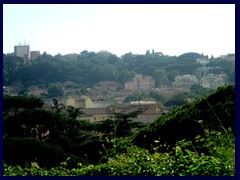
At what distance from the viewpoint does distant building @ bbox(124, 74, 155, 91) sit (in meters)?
23.6

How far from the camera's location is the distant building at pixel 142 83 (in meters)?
23.6

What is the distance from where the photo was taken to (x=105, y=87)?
80.8 feet

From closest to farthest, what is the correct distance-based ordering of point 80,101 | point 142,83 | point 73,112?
1. point 73,112
2. point 80,101
3. point 142,83

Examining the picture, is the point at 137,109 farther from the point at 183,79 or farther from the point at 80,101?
the point at 183,79

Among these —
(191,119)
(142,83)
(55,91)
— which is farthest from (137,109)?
(142,83)

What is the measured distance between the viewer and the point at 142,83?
24.4 meters

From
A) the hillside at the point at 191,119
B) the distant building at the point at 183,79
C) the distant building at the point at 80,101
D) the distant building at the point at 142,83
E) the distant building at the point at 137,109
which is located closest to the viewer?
the hillside at the point at 191,119

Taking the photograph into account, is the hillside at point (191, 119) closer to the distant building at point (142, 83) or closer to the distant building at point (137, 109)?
the distant building at point (137, 109)

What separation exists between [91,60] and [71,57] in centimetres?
464

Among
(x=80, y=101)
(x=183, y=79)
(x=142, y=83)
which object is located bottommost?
(x=80, y=101)

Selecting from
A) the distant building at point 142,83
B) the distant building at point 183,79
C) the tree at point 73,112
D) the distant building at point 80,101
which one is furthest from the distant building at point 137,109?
the distant building at point 142,83
